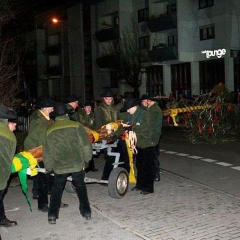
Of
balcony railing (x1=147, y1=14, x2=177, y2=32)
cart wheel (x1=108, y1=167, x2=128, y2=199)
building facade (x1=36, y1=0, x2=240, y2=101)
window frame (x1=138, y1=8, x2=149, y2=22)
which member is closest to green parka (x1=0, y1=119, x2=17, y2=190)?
cart wheel (x1=108, y1=167, x2=128, y2=199)

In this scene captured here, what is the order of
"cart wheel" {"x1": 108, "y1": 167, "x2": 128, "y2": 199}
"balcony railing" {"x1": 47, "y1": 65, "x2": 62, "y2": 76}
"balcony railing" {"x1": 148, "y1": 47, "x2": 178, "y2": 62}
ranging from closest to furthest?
"cart wheel" {"x1": 108, "y1": 167, "x2": 128, "y2": 199}, "balcony railing" {"x1": 148, "y1": 47, "x2": 178, "y2": 62}, "balcony railing" {"x1": 47, "y1": 65, "x2": 62, "y2": 76}

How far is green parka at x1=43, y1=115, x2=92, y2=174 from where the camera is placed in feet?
20.2

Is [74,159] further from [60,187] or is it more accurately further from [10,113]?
[10,113]

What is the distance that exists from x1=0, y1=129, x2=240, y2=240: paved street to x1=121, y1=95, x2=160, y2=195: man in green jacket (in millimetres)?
228

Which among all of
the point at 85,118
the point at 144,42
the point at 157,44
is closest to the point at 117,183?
the point at 85,118

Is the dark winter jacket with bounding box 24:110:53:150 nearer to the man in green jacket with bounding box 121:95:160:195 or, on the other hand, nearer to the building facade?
the man in green jacket with bounding box 121:95:160:195

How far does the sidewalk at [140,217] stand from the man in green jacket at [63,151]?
1.44 feet

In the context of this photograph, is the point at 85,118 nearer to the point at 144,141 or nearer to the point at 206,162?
the point at 144,141

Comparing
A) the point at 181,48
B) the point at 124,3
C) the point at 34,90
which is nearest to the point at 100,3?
the point at 124,3

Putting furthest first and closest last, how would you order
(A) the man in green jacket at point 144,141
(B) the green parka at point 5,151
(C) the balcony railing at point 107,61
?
(C) the balcony railing at point 107,61
(A) the man in green jacket at point 144,141
(B) the green parka at point 5,151

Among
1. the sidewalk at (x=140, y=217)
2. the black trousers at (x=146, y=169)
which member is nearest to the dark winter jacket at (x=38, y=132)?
the sidewalk at (x=140, y=217)

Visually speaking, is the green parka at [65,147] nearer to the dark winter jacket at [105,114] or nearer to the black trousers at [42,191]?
the black trousers at [42,191]

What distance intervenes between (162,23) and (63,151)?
30653 mm

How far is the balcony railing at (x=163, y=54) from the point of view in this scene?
1361 inches
